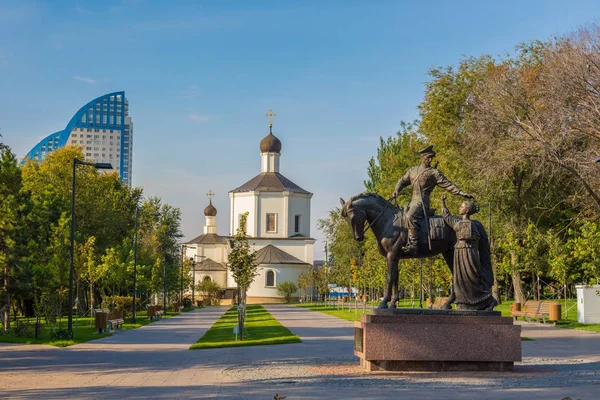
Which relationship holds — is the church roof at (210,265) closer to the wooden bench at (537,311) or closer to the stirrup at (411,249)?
the wooden bench at (537,311)

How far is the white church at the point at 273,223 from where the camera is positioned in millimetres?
87812

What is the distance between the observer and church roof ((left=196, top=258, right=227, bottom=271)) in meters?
99.6

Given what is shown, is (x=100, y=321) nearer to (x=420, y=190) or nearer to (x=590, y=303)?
(x=420, y=190)

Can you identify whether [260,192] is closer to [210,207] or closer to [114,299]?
[210,207]

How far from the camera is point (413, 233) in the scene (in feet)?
51.6

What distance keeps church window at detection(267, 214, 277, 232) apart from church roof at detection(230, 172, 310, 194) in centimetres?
332

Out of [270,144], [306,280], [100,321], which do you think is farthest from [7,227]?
[270,144]

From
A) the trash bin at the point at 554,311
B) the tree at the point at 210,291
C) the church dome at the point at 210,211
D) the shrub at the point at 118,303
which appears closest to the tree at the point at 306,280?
the tree at the point at 210,291

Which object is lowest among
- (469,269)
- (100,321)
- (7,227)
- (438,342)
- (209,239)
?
(100,321)

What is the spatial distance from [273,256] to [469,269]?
7302cm

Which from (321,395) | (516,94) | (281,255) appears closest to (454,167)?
(516,94)

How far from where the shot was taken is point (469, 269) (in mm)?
15719

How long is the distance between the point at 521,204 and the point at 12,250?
28469mm

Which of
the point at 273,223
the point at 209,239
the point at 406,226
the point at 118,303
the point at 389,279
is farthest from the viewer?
the point at 209,239
